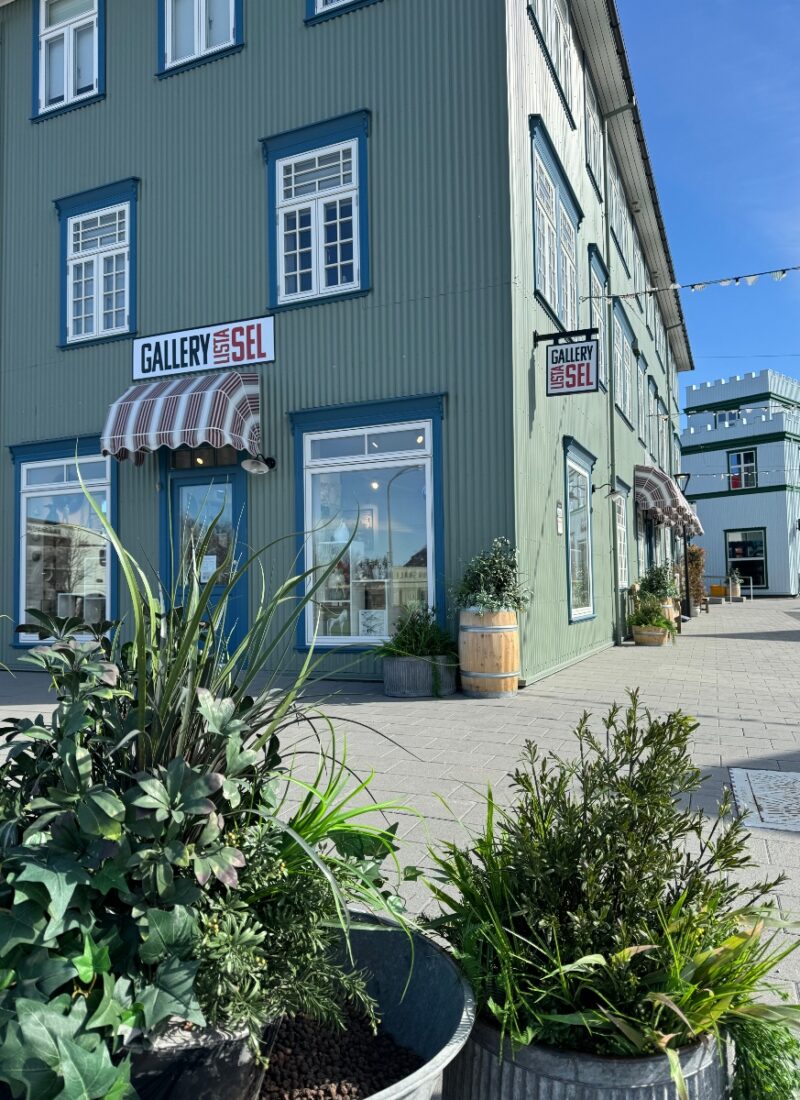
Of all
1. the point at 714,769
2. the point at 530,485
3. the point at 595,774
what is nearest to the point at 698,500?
the point at 530,485

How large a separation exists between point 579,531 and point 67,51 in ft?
35.0

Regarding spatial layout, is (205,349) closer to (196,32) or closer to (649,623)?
(196,32)

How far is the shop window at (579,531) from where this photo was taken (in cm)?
1188

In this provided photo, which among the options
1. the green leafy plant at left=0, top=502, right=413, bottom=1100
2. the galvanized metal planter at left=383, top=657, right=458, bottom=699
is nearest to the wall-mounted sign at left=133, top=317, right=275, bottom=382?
the galvanized metal planter at left=383, top=657, right=458, bottom=699

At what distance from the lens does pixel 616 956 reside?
1596 mm

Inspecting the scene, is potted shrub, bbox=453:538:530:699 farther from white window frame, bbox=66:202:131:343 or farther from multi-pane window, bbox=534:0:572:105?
multi-pane window, bbox=534:0:572:105

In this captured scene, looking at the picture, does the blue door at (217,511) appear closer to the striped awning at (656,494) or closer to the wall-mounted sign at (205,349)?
the wall-mounted sign at (205,349)

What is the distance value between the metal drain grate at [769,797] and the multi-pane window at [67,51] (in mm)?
12634

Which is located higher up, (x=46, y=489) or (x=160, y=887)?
(x=46, y=489)

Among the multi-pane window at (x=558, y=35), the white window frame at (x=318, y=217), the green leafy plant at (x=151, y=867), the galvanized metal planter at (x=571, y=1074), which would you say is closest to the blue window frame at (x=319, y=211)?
the white window frame at (x=318, y=217)

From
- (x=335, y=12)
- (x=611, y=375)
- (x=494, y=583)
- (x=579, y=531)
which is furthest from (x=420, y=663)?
(x=611, y=375)

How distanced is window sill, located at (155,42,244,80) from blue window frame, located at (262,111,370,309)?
147cm

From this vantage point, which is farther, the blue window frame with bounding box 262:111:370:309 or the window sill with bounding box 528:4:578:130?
the window sill with bounding box 528:4:578:130

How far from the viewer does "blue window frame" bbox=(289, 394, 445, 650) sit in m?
9.62
